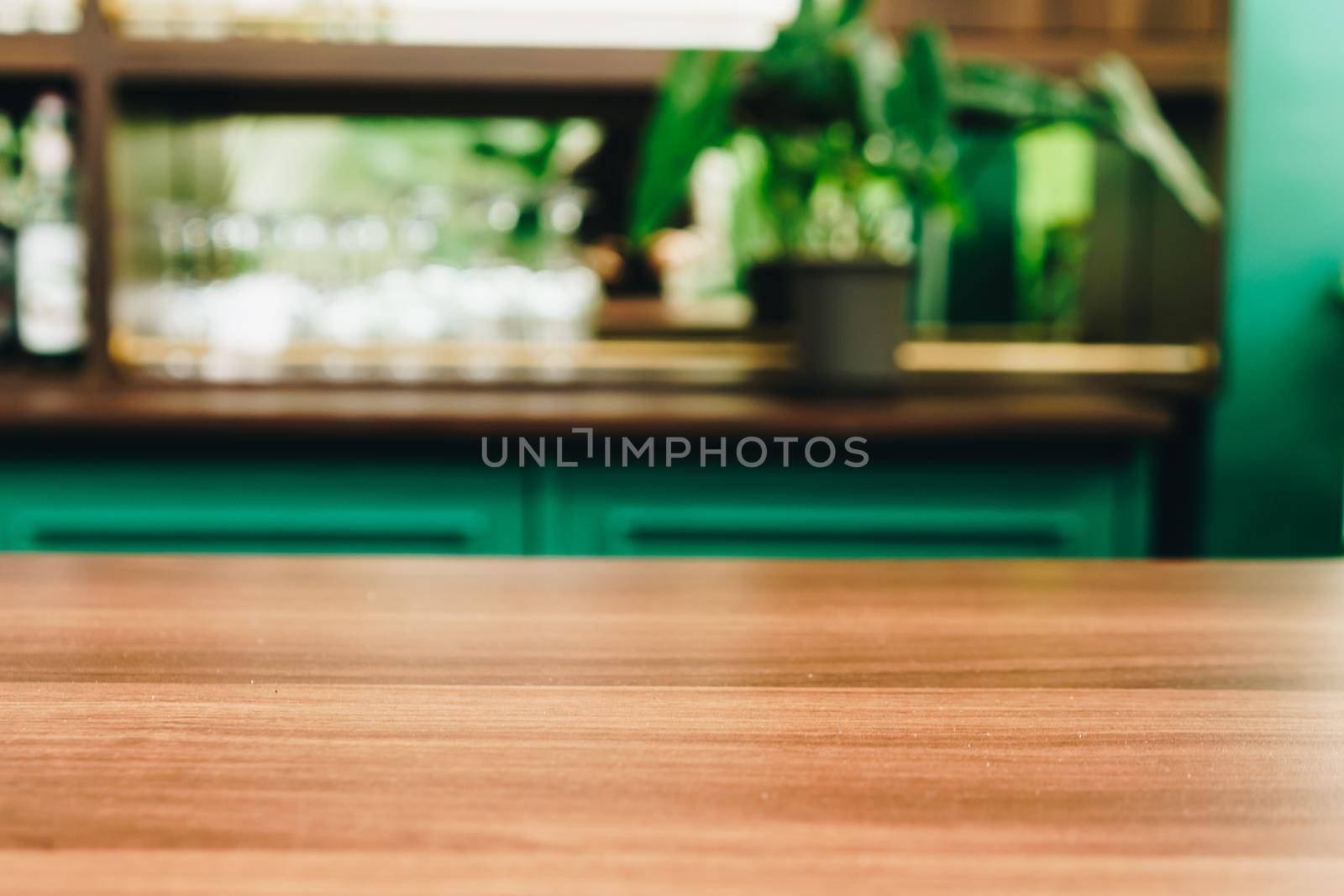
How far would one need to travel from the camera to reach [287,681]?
0.37m

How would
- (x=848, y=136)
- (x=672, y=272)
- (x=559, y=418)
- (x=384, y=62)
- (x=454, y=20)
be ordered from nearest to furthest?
(x=559, y=418)
(x=848, y=136)
(x=384, y=62)
(x=454, y=20)
(x=672, y=272)

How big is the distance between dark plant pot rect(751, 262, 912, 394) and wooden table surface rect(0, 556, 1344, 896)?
3.38ft

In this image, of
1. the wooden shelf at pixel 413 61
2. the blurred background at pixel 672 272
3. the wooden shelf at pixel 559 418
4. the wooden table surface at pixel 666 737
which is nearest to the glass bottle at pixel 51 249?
the blurred background at pixel 672 272

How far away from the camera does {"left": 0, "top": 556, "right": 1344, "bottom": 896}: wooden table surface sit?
24 cm

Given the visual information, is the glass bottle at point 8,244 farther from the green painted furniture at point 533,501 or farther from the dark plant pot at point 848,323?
the dark plant pot at point 848,323

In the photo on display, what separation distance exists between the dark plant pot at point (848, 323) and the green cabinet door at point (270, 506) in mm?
417

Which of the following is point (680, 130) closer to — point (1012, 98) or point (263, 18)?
point (1012, 98)

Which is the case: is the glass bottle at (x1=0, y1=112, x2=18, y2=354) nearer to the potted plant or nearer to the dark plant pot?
the potted plant

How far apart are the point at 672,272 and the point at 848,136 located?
1.44 ft

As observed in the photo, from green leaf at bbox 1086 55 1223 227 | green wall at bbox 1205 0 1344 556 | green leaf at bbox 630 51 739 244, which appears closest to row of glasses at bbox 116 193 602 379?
green leaf at bbox 630 51 739 244

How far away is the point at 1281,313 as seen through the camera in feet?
5.20

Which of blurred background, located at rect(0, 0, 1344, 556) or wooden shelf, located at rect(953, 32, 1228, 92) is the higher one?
wooden shelf, located at rect(953, 32, 1228, 92)

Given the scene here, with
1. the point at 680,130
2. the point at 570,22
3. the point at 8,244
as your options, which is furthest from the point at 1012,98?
the point at 8,244

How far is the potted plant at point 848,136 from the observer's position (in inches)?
54.7
